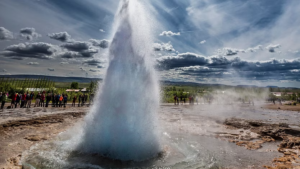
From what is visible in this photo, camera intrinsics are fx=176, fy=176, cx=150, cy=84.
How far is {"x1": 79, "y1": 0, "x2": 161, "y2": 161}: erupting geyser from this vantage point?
6.00 metres

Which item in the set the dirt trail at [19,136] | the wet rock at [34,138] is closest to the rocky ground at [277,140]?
the dirt trail at [19,136]

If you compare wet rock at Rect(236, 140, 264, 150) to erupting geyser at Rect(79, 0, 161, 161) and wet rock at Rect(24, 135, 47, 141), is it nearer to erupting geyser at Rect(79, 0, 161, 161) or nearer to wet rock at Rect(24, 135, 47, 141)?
erupting geyser at Rect(79, 0, 161, 161)

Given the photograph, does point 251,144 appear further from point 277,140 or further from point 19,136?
point 19,136

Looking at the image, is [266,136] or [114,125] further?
[266,136]

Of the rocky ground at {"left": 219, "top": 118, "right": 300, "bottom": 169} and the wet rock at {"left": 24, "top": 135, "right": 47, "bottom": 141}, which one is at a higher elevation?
the wet rock at {"left": 24, "top": 135, "right": 47, "bottom": 141}

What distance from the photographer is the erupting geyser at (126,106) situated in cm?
600

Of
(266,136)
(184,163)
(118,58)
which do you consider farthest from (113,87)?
(266,136)

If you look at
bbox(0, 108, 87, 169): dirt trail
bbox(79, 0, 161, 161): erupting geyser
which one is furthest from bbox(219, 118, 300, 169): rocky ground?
bbox(0, 108, 87, 169): dirt trail

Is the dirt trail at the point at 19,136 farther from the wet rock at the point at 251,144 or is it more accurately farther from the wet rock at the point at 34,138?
the wet rock at the point at 251,144

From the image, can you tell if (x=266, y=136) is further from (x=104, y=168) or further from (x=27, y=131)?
(x=27, y=131)

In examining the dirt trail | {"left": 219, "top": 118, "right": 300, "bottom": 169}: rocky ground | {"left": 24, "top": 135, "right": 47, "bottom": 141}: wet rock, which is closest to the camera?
the dirt trail

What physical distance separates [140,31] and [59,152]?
207 inches

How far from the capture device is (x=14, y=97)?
15773 millimetres

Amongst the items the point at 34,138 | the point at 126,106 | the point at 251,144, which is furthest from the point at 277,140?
the point at 34,138
